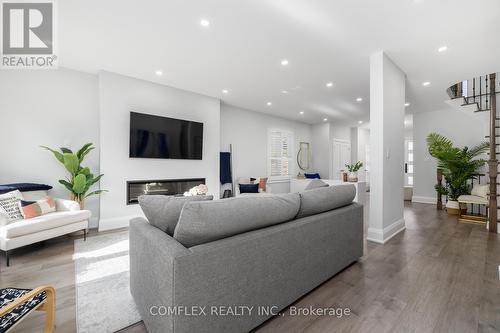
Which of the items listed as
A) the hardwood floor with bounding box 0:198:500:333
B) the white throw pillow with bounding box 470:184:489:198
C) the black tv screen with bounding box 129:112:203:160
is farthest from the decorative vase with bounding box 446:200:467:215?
the black tv screen with bounding box 129:112:203:160

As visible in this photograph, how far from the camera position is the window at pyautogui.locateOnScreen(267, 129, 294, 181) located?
696 cm

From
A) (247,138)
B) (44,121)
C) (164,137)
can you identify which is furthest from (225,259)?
(247,138)

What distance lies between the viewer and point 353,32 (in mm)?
2641

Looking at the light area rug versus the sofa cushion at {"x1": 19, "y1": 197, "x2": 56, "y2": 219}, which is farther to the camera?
the sofa cushion at {"x1": 19, "y1": 197, "x2": 56, "y2": 219}

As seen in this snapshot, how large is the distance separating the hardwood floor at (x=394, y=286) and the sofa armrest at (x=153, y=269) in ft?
1.06

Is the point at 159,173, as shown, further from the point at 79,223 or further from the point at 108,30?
the point at 108,30

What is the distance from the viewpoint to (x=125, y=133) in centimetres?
396

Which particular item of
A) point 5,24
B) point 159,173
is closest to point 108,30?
point 5,24

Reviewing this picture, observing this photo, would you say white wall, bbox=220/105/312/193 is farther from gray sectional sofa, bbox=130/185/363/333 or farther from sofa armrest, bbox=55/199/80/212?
gray sectional sofa, bbox=130/185/363/333

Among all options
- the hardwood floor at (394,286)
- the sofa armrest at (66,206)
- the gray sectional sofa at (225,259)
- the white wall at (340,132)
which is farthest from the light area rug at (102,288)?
the white wall at (340,132)

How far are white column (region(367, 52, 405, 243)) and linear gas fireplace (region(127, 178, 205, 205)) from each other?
11.3 ft

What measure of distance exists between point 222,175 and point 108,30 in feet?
12.1

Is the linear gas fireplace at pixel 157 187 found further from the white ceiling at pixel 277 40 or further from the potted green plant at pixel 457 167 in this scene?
the potted green plant at pixel 457 167

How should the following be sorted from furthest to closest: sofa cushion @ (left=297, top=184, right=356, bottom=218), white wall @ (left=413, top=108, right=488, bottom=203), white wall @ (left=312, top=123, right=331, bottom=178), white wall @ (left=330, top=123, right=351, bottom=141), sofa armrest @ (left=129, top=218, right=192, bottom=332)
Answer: white wall @ (left=330, top=123, right=351, bottom=141), white wall @ (left=312, top=123, right=331, bottom=178), white wall @ (left=413, top=108, right=488, bottom=203), sofa cushion @ (left=297, top=184, right=356, bottom=218), sofa armrest @ (left=129, top=218, right=192, bottom=332)
